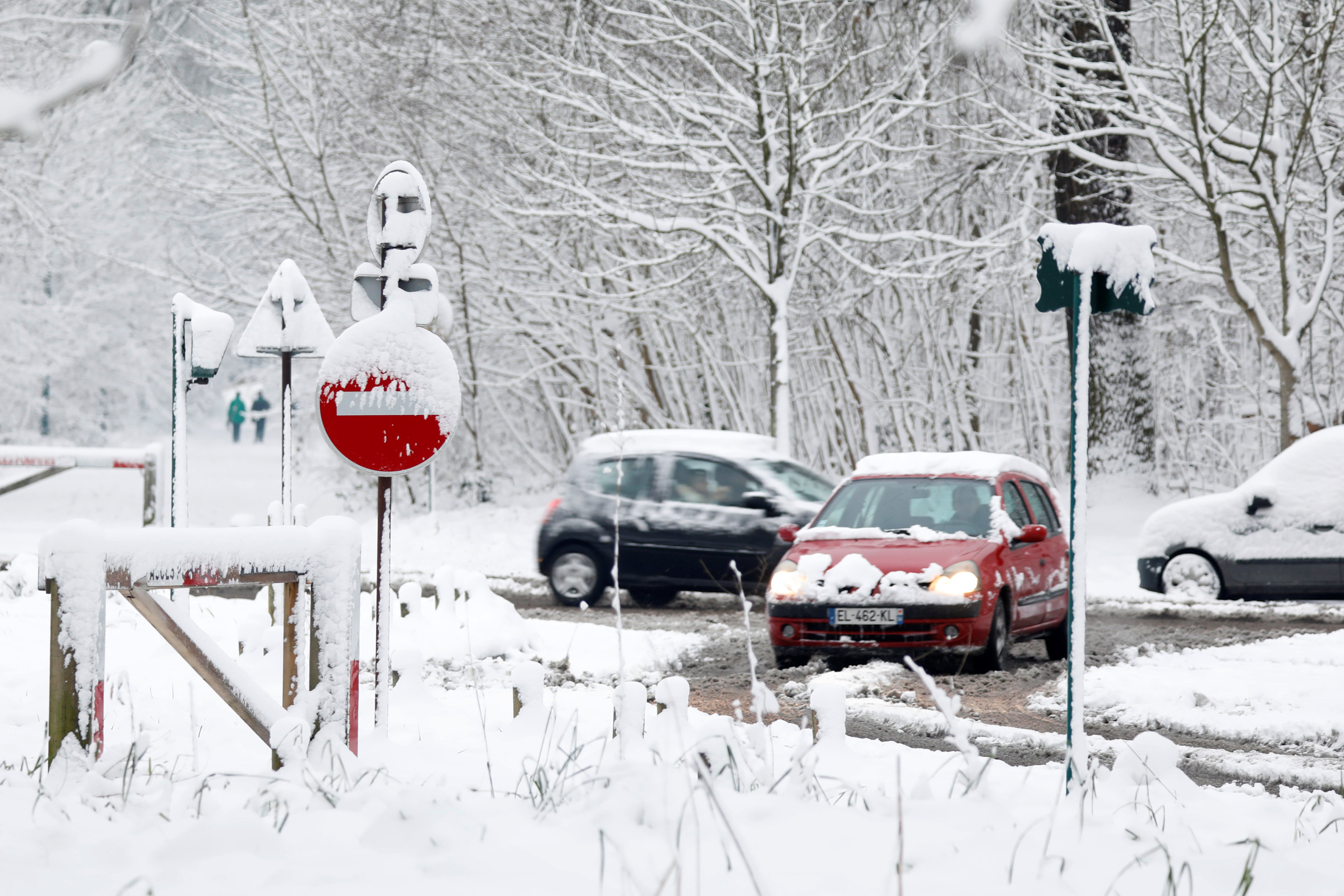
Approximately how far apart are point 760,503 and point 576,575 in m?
1.92

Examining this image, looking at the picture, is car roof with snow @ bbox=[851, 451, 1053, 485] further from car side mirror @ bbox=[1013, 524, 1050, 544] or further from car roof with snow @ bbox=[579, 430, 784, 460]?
car roof with snow @ bbox=[579, 430, 784, 460]

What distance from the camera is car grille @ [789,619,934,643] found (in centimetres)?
895

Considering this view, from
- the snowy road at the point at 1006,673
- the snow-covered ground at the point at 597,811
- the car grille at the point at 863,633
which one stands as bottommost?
the snowy road at the point at 1006,673

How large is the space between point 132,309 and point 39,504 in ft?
20.7

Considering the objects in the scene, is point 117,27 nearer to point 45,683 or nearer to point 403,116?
point 45,683

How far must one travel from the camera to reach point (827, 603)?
9062mm

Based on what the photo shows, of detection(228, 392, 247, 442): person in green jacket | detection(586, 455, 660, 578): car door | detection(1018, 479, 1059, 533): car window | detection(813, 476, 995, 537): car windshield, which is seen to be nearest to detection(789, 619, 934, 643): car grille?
detection(813, 476, 995, 537): car windshield

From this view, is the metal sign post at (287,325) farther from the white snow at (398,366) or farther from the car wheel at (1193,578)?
the car wheel at (1193,578)

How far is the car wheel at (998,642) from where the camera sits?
9.10 m

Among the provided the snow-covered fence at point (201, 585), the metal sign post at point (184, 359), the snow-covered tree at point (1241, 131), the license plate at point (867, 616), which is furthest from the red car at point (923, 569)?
the snow-covered tree at point (1241, 131)

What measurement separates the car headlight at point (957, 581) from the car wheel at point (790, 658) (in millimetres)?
976

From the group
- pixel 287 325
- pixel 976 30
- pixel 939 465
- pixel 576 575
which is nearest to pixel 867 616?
pixel 939 465

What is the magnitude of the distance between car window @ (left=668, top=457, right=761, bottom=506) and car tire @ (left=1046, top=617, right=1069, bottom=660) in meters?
3.42

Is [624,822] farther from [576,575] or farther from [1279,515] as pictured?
[1279,515]
